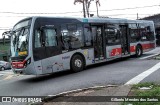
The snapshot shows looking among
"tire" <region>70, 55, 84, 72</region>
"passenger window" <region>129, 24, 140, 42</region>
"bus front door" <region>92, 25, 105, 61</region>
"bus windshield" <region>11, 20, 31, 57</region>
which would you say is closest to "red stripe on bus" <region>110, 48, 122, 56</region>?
"bus front door" <region>92, 25, 105, 61</region>

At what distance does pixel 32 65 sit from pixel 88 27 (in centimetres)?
479

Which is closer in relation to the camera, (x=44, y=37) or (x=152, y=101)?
(x=152, y=101)

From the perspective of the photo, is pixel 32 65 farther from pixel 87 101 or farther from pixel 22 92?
pixel 87 101

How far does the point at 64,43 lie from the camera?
14.2 meters

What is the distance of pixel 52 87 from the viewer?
10648 mm

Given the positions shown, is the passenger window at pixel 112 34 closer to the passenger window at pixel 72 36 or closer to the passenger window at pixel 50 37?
the passenger window at pixel 72 36

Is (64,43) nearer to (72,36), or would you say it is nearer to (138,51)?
(72,36)

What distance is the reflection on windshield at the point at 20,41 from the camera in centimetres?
1278

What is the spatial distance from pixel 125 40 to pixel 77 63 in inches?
217

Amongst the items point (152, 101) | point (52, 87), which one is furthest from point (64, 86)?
point (152, 101)

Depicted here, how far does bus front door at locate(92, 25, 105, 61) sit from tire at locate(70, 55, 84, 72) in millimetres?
1315

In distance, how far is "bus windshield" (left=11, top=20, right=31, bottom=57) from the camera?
503 inches

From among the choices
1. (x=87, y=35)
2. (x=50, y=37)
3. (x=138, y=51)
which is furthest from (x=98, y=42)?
(x=138, y=51)

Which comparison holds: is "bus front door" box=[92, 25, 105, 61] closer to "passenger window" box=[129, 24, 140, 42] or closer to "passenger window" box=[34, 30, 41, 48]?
"passenger window" box=[129, 24, 140, 42]
